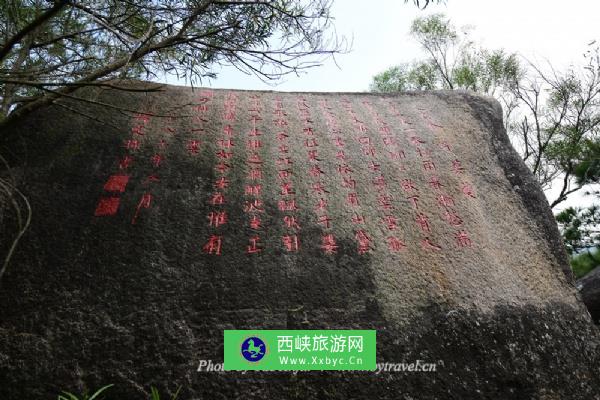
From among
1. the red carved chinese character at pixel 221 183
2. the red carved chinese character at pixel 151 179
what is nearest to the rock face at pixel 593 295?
the red carved chinese character at pixel 221 183

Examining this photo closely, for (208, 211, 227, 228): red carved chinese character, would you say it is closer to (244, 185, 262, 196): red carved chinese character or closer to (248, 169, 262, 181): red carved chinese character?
(244, 185, 262, 196): red carved chinese character

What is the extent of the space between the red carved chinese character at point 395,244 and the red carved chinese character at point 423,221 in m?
0.24

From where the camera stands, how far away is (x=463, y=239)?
2740mm

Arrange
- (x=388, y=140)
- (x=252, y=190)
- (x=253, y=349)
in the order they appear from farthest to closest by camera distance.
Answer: (x=388, y=140) → (x=252, y=190) → (x=253, y=349)

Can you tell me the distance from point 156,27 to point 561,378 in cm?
341

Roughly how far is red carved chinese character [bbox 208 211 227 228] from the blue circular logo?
83cm

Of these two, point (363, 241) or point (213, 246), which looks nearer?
point (213, 246)

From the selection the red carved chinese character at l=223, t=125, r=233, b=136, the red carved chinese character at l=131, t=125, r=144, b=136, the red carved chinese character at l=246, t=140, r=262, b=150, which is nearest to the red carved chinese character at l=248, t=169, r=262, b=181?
the red carved chinese character at l=246, t=140, r=262, b=150

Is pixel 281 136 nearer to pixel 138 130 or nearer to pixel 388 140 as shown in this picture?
pixel 388 140

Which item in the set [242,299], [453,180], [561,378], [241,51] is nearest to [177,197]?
[242,299]

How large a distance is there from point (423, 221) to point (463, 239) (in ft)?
Answer: 1.00

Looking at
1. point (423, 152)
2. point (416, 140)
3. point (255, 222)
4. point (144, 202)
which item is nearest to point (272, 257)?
point (255, 222)

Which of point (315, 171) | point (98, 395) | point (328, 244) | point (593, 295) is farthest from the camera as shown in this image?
point (593, 295)

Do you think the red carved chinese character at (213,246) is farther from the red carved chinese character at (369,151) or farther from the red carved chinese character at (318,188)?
the red carved chinese character at (369,151)
